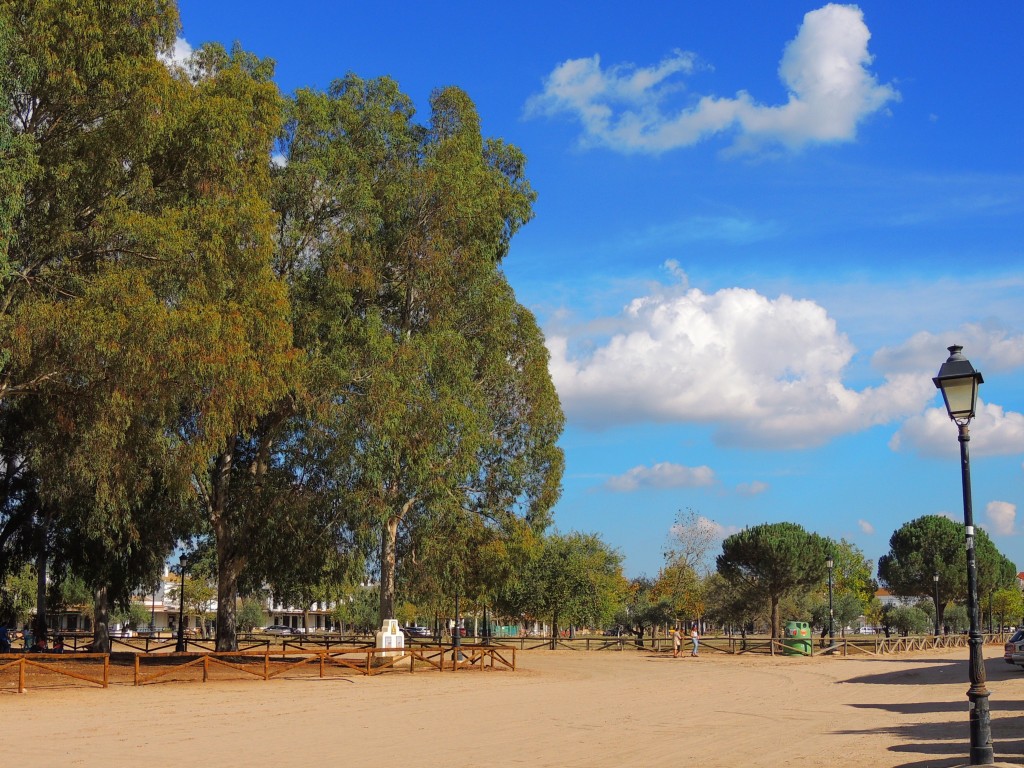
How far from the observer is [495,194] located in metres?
40.2

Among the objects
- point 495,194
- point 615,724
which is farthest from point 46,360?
point 495,194

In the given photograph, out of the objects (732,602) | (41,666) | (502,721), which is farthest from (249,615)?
(502,721)

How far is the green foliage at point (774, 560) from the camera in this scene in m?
70.5

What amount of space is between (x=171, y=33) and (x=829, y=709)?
24274 mm

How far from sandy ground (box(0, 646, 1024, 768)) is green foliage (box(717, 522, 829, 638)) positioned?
36512 millimetres

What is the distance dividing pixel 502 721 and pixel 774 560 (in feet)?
179

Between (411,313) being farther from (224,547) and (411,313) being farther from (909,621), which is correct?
(909,621)

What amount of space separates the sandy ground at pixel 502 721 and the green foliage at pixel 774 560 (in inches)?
1437

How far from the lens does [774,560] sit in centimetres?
7075

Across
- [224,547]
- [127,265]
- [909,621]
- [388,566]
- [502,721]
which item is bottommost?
[909,621]

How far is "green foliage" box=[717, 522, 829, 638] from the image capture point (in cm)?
7050

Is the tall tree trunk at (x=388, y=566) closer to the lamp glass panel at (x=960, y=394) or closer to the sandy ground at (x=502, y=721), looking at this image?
the sandy ground at (x=502, y=721)

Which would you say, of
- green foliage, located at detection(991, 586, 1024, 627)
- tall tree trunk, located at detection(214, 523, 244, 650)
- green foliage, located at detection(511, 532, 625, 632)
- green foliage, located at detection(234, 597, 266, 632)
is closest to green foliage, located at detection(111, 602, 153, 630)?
green foliage, located at detection(234, 597, 266, 632)

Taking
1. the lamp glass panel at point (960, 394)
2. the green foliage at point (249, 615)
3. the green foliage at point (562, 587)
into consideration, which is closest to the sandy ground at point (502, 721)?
the lamp glass panel at point (960, 394)
